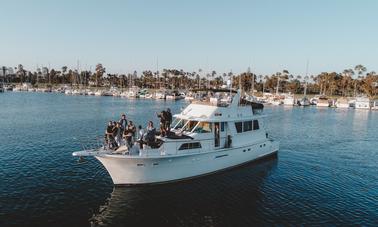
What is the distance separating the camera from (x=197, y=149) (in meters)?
20.6

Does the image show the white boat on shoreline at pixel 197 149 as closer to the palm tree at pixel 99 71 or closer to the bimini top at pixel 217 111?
the bimini top at pixel 217 111

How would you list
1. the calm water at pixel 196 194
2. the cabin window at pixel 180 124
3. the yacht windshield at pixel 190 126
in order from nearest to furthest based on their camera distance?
1. the calm water at pixel 196 194
2. the yacht windshield at pixel 190 126
3. the cabin window at pixel 180 124

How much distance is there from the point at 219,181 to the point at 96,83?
16773 cm

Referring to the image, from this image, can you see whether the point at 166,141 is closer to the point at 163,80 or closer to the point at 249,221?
the point at 249,221

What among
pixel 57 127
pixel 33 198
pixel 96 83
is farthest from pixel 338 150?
pixel 96 83

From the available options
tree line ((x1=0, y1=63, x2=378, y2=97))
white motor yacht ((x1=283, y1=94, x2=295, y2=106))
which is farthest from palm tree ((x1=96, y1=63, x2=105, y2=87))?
white motor yacht ((x1=283, y1=94, x2=295, y2=106))

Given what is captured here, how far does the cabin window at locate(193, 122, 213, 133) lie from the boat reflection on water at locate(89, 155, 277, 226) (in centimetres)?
340

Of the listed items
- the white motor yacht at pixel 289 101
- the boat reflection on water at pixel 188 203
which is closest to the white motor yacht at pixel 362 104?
the white motor yacht at pixel 289 101

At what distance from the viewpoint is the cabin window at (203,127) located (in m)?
21.4

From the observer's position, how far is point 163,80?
6865 inches

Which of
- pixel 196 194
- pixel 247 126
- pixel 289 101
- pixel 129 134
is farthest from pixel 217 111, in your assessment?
pixel 289 101

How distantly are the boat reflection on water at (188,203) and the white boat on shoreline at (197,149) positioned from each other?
834 millimetres

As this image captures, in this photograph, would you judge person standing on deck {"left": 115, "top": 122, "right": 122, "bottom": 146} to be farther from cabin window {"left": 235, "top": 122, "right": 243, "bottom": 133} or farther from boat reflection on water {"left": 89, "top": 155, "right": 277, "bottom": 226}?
cabin window {"left": 235, "top": 122, "right": 243, "bottom": 133}

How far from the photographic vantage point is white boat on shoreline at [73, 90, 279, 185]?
18.6 meters
